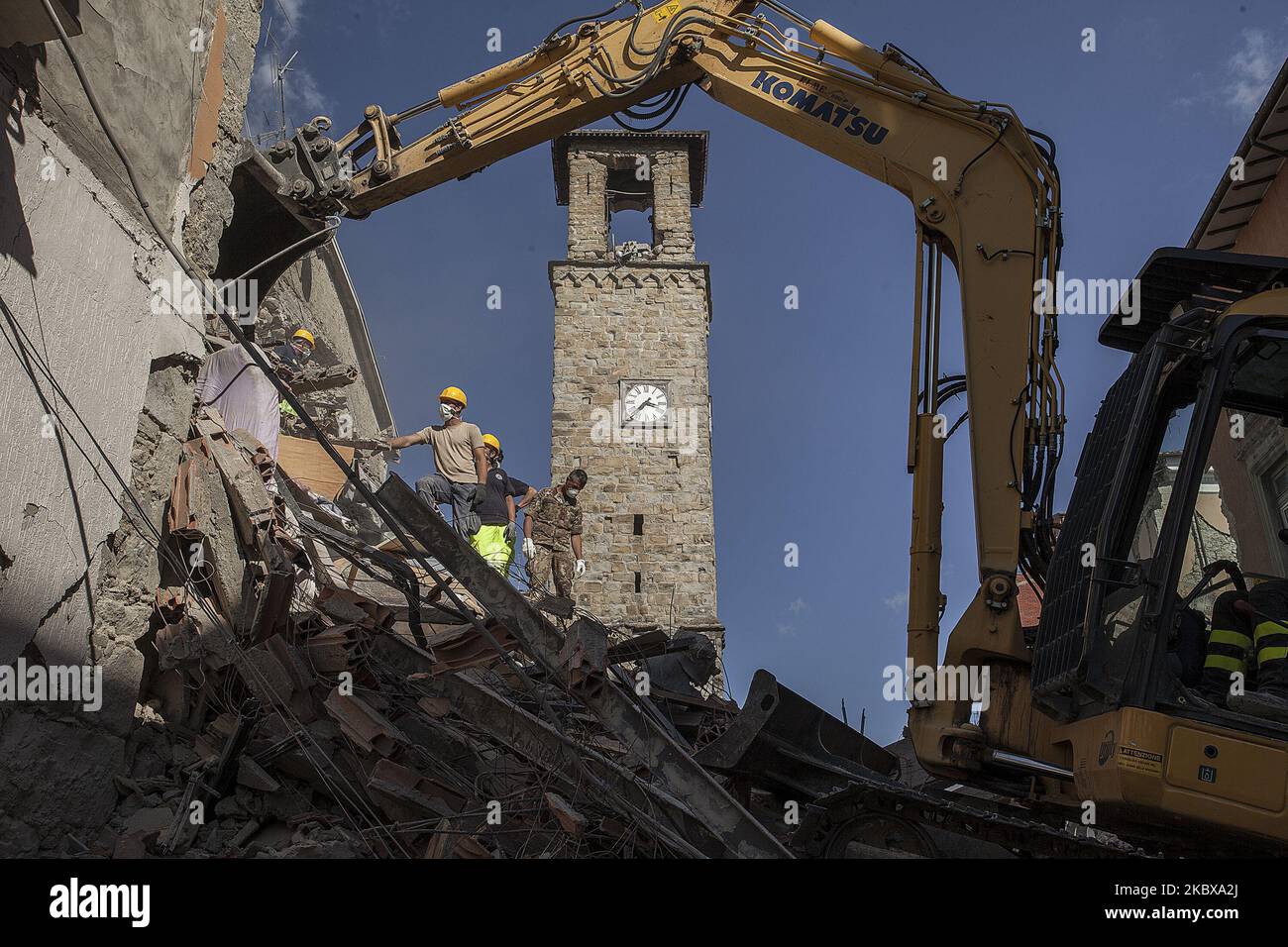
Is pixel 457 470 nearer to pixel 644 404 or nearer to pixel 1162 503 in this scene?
pixel 1162 503

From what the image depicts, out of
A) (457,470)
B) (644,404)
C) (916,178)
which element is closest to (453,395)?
(457,470)

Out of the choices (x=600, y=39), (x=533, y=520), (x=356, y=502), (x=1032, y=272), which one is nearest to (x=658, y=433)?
(x=533, y=520)

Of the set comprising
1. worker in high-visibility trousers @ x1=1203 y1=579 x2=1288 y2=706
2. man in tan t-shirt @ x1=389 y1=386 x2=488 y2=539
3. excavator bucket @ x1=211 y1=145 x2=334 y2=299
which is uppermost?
excavator bucket @ x1=211 y1=145 x2=334 y2=299

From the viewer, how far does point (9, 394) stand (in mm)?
4031

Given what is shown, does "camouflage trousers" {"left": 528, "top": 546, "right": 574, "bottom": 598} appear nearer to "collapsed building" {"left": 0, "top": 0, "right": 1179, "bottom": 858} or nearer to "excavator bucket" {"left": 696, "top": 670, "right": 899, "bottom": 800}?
"collapsed building" {"left": 0, "top": 0, "right": 1179, "bottom": 858}

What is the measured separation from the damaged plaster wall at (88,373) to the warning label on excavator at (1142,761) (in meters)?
3.92

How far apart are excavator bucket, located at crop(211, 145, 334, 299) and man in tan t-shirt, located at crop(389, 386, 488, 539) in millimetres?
3387

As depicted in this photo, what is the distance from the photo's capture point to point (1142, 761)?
3854 millimetres

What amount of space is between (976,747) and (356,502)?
25.7ft

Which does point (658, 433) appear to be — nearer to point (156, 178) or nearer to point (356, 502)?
point (356, 502)

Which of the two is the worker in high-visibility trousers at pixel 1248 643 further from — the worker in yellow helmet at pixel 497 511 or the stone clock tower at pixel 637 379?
the stone clock tower at pixel 637 379

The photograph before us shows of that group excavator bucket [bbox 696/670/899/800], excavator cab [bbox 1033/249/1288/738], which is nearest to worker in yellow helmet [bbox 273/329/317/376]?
excavator bucket [bbox 696/670/899/800]

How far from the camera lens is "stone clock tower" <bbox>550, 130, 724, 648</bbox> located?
23.6m
